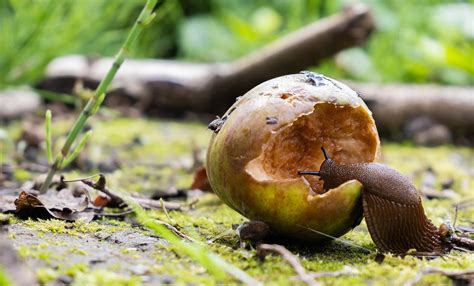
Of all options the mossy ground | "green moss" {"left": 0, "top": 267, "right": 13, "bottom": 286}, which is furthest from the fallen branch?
"green moss" {"left": 0, "top": 267, "right": 13, "bottom": 286}

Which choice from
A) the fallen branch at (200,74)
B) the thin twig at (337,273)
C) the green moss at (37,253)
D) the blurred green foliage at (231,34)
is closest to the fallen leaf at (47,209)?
the green moss at (37,253)

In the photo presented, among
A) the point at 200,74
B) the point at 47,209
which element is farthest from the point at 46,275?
the point at 200,74

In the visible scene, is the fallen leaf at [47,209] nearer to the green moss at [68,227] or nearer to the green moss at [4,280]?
the green moss at [68,227]

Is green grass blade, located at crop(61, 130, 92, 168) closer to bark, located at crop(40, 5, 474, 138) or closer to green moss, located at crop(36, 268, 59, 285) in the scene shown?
green moss, located at crop(36, 268, 59, 285)

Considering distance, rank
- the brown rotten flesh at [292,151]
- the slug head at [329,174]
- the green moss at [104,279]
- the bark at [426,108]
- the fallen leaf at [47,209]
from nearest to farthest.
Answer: the green moss at [104,279] < the brown rotten flesh at [292,151] < the slug head at [329,174] < the fallen leaf at [47,209] < the bark at [426,108]

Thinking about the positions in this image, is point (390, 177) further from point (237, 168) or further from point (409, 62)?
point (409, 62)

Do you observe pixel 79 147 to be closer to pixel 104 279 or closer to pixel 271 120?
pixel 271 120
